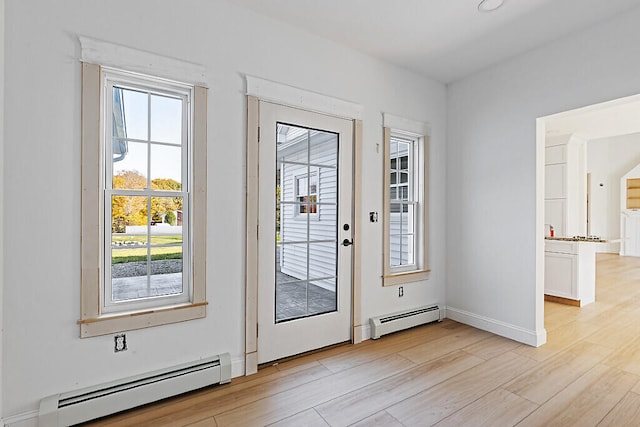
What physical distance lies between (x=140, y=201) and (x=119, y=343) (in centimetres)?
97

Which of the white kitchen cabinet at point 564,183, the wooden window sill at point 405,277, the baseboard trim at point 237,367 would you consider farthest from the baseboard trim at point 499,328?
the white kitchen cabinet at point 564,183

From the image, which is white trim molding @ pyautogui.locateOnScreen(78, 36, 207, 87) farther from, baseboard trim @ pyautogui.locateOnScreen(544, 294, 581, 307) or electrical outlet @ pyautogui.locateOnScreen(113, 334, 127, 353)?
baseboard trim @ pyautogui.locateOnScreen(544, 294, 581, 307)

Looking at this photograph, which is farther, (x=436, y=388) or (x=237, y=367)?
(x=237, y=367)

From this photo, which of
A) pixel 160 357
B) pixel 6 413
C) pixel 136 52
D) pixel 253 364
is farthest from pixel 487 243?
pixel 6 413

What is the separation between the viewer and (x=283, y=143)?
287 cm

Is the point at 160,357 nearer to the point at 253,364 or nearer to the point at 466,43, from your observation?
the point at 253,364

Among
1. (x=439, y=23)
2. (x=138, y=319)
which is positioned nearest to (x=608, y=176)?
(x=439, y=23)

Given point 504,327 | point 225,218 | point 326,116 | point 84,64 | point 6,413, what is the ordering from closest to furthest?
point 6,413, point 84,64, point 225,218, point 326,116, point 504,327

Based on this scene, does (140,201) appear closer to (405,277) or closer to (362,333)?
(362,333)

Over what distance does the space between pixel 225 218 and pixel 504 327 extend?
10.2 feet

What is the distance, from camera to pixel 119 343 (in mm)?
2145

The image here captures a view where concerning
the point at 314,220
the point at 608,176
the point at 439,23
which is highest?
the point at 439,23

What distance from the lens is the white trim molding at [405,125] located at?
138 inches

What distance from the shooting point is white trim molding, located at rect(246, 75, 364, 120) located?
2675mm
